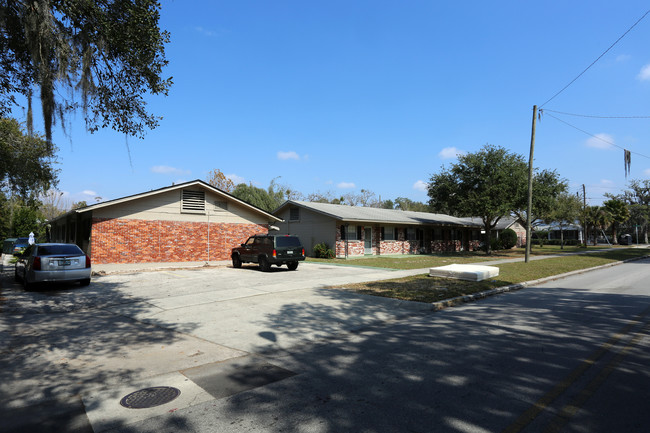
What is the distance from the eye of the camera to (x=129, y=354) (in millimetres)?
5828

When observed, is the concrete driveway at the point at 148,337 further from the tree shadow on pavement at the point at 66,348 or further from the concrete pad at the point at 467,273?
the concrete pad at the point at 467,273

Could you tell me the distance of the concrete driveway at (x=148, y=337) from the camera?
4211mm

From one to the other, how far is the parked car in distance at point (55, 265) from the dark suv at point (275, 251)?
23.8 ft

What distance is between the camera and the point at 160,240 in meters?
22.8

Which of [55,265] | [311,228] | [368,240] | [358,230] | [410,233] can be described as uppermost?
[311,228]

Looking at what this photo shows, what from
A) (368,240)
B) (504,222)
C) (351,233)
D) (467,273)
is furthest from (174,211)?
(504,222)

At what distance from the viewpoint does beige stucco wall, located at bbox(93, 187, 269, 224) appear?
70.3ft

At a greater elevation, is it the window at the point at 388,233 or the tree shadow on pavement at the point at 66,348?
the window at the point at 388,233

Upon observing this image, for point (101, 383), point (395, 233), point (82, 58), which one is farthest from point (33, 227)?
point (101, 383)

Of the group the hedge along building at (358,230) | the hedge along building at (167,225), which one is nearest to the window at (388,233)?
the hedge along building at (358,230)

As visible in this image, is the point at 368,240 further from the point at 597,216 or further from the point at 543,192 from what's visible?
the point at 597,216

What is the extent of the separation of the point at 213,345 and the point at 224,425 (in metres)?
3.09

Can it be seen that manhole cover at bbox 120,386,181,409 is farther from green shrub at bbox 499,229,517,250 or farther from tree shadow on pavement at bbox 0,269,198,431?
green shrub at bbox 499,229,517,250

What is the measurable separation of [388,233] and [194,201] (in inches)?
642
